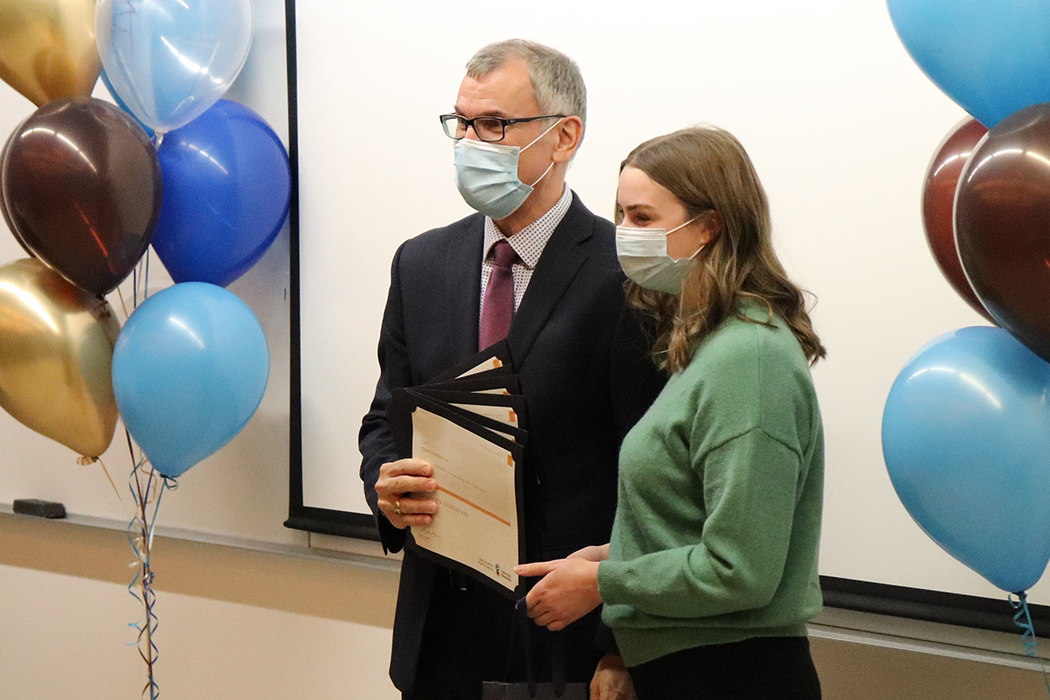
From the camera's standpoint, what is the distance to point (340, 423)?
8.80 feet

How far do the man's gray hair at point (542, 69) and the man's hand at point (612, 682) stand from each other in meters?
0.90

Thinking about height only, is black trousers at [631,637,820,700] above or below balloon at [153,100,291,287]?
below

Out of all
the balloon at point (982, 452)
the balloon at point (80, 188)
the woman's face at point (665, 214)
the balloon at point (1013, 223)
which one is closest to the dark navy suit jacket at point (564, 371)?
the woman's face at point (665, 214)

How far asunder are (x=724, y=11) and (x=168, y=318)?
4.37 feet

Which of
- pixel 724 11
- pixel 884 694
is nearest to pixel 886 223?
pixel 724 11

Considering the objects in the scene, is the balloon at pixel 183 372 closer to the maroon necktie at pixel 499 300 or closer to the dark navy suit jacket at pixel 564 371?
the dark navy suit jacket at pixel 564 371

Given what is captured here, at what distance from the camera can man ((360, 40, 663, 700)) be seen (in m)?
1.67

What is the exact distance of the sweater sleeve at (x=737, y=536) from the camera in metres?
1.30

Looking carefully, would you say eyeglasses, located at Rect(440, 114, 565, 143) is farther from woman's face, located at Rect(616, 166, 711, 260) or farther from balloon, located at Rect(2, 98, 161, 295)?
balloon, located at Rect(2, 98, 161, 295)

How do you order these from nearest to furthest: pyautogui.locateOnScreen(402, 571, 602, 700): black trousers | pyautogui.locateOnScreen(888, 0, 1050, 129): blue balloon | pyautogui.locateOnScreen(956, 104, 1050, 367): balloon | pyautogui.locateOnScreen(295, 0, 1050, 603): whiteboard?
pyautogui.locateOnScreen(956, 104, 1050, 367): balloon → pyautogui.locateOnScreen(888, 0, 1050, 129): blue balloon → pyautogui.locateOnScreen(402, 571, 602, 700): black trousers → pyautogui.locateOnScreen(295, 0, 1050, 603): whiteboard

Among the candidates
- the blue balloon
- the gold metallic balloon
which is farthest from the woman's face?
the gold metallic balloon

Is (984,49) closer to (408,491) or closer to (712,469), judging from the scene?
(712,469)

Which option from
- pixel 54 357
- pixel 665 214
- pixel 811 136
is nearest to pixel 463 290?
pixel 665 214

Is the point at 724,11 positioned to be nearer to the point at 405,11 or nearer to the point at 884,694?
the point at 405,11
